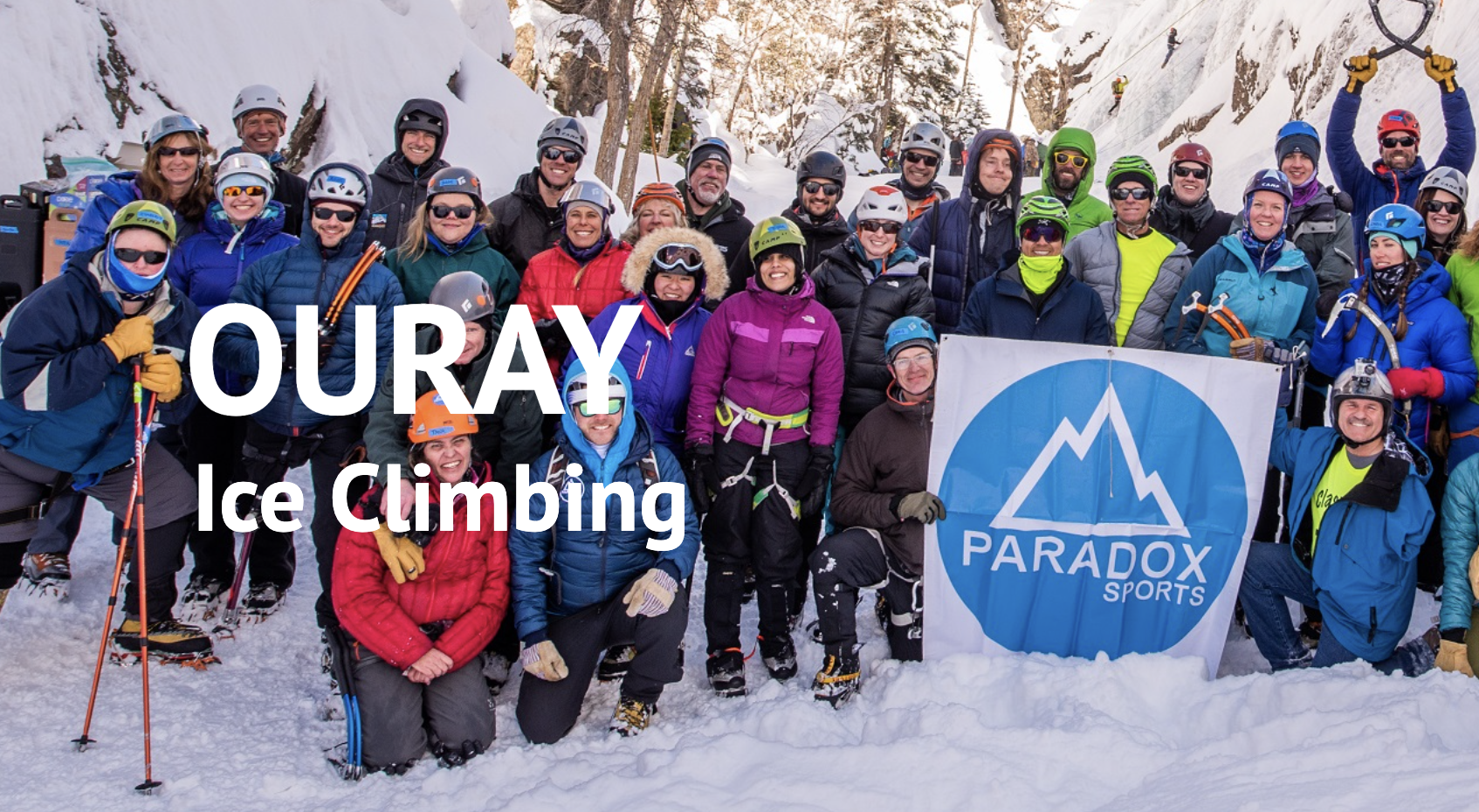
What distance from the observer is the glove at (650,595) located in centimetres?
436

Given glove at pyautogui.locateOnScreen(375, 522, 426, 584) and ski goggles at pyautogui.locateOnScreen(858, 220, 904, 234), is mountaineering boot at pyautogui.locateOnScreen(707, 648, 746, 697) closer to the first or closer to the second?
glove at pyautogui.locateOnScreen(375, 522, 426, 584)

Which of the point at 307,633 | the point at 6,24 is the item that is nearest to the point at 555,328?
the point at 307,633

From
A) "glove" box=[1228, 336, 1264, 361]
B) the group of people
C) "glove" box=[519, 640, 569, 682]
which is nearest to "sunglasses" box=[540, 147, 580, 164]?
the group of people

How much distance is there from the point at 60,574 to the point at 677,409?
3397 mm

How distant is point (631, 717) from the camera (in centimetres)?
434

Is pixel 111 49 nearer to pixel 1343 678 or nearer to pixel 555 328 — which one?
pixel 555 328

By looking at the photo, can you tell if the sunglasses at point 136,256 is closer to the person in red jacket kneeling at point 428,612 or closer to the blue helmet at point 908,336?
the person in red jacket kneeling at point 428,612

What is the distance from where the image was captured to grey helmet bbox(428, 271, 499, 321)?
477 centimetres

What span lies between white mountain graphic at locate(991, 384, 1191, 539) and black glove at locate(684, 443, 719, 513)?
4.45 feet

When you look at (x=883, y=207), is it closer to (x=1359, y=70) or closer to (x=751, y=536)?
(x=751, y=536)

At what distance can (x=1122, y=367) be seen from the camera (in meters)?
4.75

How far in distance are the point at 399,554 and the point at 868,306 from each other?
2610 millimetres

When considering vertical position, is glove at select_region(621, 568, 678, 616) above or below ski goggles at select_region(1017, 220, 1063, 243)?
below

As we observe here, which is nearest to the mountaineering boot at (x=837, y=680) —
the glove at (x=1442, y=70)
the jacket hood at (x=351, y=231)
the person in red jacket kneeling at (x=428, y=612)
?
the person in red jacket kneeling at (x=428, y=612)
